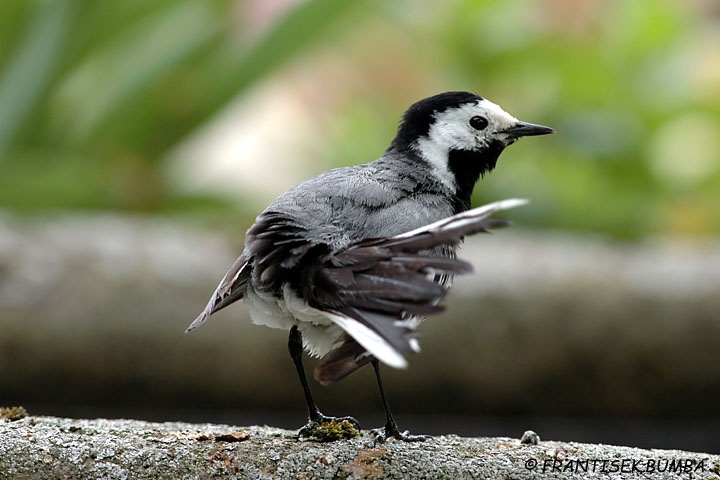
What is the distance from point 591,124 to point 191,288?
2.62 m

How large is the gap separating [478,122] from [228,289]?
90 cm

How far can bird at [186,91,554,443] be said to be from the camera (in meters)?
2.06

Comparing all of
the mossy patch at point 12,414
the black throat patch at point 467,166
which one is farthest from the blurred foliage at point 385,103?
the mossy patch at point 12,414

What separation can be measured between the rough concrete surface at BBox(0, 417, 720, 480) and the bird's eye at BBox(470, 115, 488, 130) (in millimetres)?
903

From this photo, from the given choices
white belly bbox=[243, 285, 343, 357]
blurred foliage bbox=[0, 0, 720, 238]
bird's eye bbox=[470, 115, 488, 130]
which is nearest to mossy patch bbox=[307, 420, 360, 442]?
white belly bbox=[243, 285, 343, 357]

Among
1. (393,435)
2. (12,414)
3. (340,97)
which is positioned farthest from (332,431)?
(340,97)

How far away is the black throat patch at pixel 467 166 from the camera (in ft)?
9.17

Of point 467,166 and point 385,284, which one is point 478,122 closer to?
point 467,166

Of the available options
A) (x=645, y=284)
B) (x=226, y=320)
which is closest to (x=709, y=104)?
(x=645, y=284)

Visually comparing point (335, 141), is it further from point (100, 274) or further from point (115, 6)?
point (100, 274)

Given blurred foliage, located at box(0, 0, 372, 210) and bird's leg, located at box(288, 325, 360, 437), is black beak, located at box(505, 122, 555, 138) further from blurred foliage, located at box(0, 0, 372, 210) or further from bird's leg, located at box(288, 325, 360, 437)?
blurred foliage, located at box(0, 0, 372, 210)

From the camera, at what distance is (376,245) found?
2197 mm

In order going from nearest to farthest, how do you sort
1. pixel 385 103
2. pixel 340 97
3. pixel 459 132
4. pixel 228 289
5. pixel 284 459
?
pixel 284 459
pixel 228 289
pixel 459 132
pixel 385 103
pixel 340 97

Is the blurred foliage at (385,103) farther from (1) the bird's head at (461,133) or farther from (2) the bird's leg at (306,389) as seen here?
(2) the bird's leg at (306,389)
